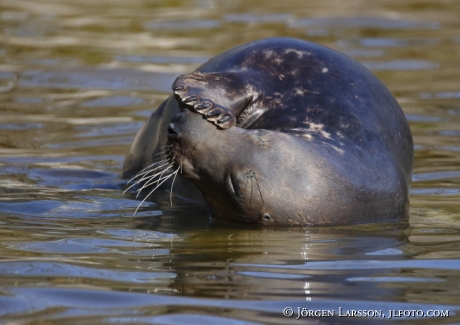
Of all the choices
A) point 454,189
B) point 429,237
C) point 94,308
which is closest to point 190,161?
point 429,237

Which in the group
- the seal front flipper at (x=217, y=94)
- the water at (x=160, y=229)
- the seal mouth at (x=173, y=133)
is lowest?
the water at (x=160, y=229)

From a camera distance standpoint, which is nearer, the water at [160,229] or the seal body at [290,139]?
the water at [160,229]

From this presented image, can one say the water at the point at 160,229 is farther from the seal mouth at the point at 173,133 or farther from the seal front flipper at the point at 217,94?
the seal front flipper at the point at 217,94

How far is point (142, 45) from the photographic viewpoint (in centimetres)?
1289

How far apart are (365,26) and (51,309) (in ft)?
37.7

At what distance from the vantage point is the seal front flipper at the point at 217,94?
191 inches

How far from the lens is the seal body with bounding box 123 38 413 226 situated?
4.83 metres

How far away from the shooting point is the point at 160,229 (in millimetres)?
4844

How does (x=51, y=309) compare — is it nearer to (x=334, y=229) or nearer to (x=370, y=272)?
(x=370, y=272)

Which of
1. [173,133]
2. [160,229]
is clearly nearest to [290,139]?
[173,133]

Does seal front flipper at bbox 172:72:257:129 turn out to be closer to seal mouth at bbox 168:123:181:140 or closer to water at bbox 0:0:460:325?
seal mouth at bbox 168:123:181:140

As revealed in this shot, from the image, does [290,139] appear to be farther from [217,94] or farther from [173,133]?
[173,133]

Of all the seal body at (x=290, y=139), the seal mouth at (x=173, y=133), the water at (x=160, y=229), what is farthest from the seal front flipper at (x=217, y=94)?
the water at (x=160, y=229)

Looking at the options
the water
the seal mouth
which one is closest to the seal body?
the seal mouth
